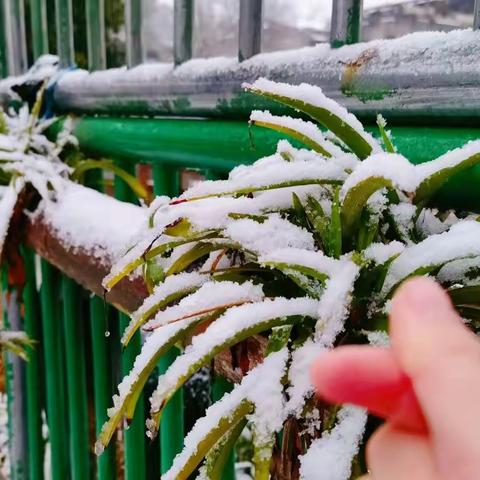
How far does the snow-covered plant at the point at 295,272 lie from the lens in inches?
24.2

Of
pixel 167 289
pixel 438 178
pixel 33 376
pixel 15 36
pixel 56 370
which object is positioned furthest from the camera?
pixel 15 36

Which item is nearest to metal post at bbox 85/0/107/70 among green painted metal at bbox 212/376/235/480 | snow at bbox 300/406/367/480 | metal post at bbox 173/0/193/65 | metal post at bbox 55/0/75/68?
metal post at bbox 55/0/75/68

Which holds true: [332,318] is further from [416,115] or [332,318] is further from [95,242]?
[95,242]

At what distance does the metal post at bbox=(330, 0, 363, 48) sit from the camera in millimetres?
1006

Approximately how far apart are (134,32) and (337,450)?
138cm

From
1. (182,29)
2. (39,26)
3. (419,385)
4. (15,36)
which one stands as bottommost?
(419,385)

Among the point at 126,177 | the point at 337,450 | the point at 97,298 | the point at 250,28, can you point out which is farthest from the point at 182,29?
the point at 337,450

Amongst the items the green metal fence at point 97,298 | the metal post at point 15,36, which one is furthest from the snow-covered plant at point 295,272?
the metal post at point 15,36

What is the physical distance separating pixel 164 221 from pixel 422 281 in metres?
0.52

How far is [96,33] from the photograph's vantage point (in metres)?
1.90

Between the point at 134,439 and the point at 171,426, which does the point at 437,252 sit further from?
the point at 134,439

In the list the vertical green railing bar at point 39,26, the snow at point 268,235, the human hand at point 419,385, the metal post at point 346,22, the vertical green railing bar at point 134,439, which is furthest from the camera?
the vertical green railing bar at point 39,26

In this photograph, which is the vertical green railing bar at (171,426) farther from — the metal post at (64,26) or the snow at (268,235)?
the metal post at (64,26)

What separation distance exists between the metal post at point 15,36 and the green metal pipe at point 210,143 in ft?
2.33
